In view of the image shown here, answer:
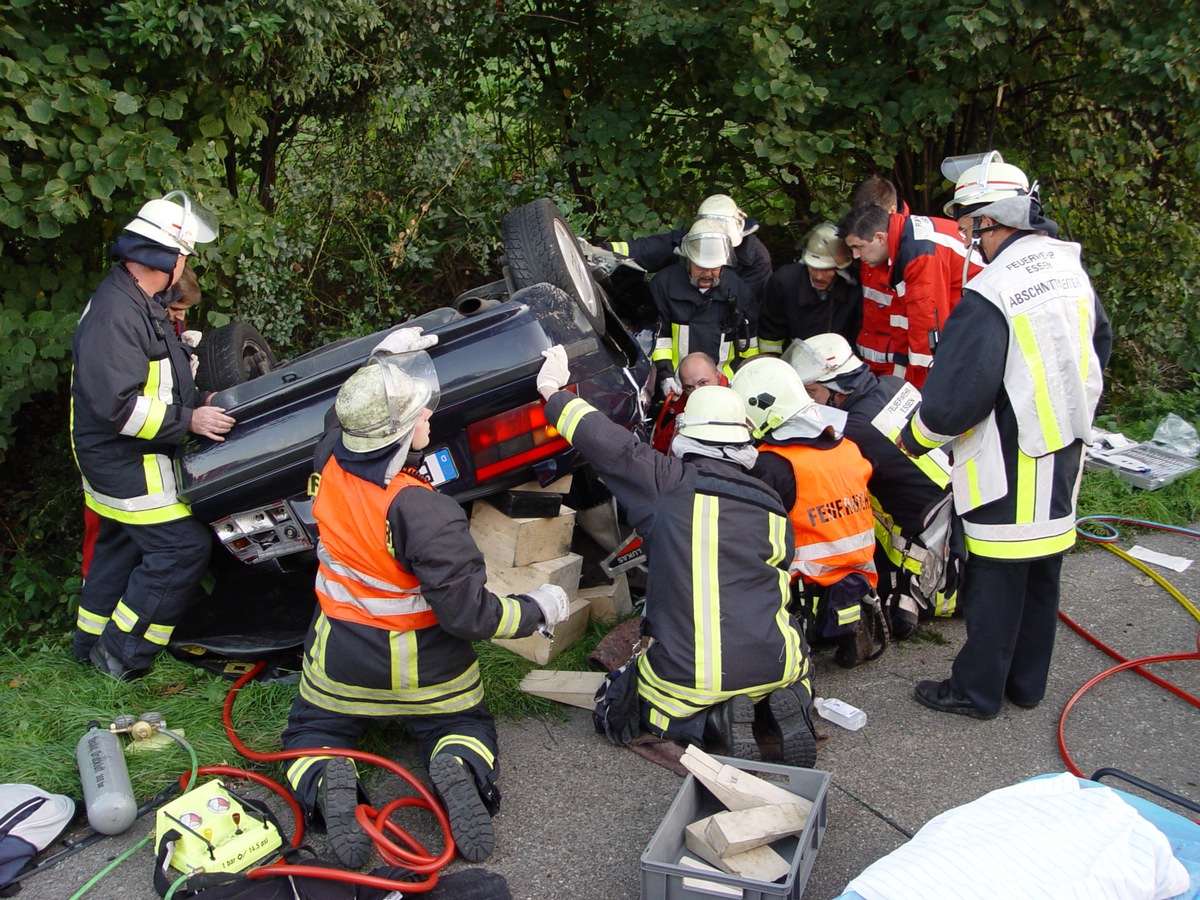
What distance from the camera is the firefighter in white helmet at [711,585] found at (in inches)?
131

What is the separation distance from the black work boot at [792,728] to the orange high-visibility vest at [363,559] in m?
1.17

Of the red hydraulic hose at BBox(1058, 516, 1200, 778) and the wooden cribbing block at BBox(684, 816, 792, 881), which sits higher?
the wooden cribbing block at BBox(684, 816, 792, 881)

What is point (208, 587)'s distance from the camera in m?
4.37

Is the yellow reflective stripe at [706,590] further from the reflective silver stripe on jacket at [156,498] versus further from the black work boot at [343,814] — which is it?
the reflective silver stripe on jacket at [156,498]

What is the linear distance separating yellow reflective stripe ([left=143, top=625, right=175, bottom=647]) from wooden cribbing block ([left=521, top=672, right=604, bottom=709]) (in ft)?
4.75

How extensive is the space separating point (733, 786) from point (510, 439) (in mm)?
1520

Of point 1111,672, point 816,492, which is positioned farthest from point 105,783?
point 1111,672

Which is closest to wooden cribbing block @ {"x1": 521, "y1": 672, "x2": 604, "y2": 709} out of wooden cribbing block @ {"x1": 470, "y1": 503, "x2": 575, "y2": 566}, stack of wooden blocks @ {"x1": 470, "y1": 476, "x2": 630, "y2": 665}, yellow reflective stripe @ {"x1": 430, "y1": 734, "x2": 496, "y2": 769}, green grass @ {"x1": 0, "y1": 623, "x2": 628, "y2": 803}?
green grass @ {"x1": 0, "y1": 623, "x2": 628, "y2": 803}

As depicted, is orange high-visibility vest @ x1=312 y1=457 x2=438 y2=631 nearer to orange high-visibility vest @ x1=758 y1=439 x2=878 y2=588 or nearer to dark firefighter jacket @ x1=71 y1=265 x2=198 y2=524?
dark firefighter jacket @ x1=71 y1=265 x2=198 y2=524

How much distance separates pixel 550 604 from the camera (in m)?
3.38

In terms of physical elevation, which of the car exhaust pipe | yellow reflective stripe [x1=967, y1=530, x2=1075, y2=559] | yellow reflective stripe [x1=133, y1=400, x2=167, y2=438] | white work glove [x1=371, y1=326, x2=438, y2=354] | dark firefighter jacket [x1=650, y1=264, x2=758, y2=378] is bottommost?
yellow reflective stripe [x1=967, y1=530, x2=1075, y2=559]

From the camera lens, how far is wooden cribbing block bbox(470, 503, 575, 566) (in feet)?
13.1

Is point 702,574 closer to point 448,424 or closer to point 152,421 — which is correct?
point 448,424

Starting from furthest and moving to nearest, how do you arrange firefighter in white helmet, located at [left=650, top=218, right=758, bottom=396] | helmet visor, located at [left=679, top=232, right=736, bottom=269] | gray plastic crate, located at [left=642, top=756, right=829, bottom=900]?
1. firefighter in white helmet, located at [left=650, top=218, right=758, bottom=396]
2. helmet visor, located at [left=679, top=232, right=736, bottom=269]
3. gray plastic crate, located at [left=642, top=756, right=829, bottom=900]
